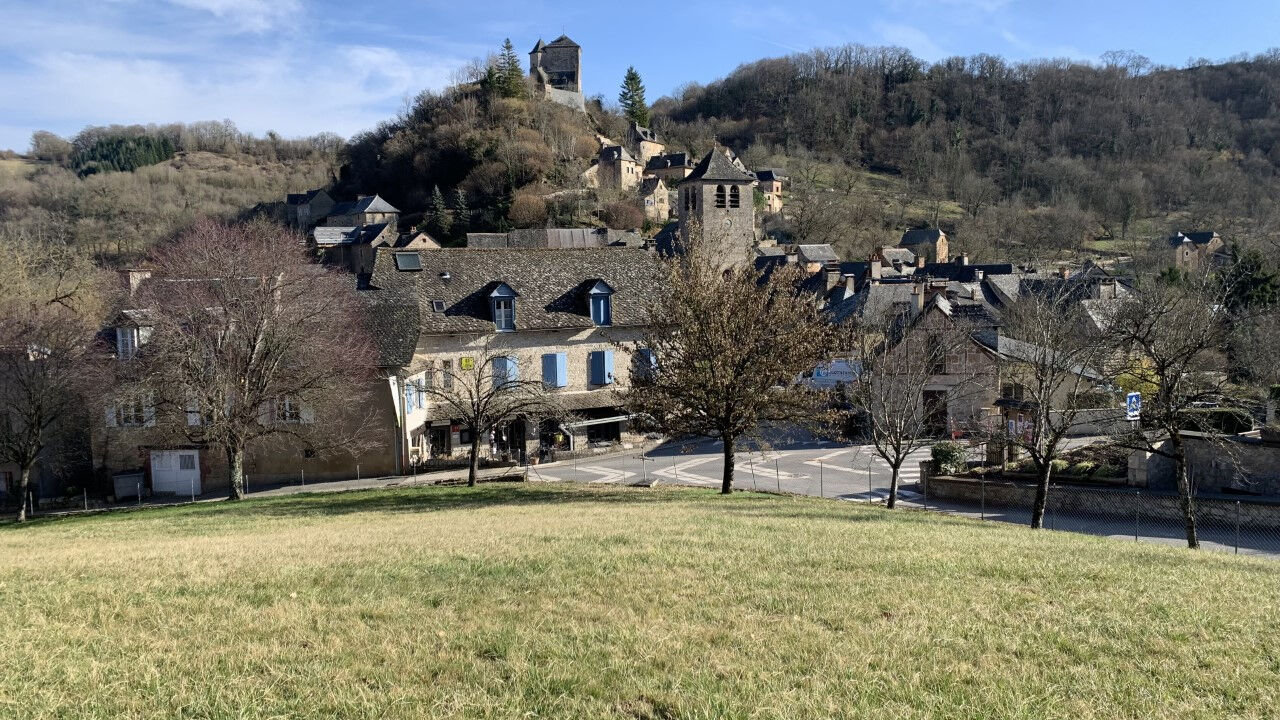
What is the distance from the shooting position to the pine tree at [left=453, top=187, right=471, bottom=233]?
93.9m

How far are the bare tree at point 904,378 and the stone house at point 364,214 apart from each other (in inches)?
2800

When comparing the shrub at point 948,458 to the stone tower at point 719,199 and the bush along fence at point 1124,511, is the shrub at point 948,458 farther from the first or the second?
the stone tower at point 719,199

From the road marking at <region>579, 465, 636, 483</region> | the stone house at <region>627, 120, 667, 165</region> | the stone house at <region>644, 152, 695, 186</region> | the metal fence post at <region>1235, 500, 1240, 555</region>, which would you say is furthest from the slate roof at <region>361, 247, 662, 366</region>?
the stone house at <region>627, 120, 667, 165</region>

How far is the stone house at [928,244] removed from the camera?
101 m

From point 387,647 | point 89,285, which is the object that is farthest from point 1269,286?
point 89,285

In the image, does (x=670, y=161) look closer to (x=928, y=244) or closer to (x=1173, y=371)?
(x=928, y=244)

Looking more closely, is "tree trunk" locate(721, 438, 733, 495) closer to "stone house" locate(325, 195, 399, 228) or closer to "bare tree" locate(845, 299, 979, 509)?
"bare tree" locate(845, 299, 979, 509)

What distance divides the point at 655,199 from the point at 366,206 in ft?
115

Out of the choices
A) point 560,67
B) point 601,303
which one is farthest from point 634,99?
point 601,303

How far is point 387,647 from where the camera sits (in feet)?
21.8

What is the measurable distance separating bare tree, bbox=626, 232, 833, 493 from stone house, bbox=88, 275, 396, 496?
13.2 m

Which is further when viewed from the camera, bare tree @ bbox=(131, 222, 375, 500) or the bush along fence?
bare tree @ bbox=(131, 222, 375, 500)

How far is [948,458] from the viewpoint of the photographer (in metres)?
28.9

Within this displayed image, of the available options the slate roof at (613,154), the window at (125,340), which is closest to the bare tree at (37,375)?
the window at (125,340)
